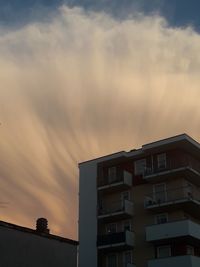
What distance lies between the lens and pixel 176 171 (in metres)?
54.6

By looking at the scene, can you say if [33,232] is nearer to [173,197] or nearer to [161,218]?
[173,197]

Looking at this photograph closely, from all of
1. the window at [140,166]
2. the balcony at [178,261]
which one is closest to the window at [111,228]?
the window at [140,166]

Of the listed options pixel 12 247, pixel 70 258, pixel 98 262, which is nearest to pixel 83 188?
pixel 98 262

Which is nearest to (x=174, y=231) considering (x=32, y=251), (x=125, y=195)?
(x=125, y=195)

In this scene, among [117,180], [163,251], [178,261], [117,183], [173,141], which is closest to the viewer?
[178,261]

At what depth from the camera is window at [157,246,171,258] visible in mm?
52344

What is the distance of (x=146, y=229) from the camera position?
176 ft

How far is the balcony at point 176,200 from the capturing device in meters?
53.3

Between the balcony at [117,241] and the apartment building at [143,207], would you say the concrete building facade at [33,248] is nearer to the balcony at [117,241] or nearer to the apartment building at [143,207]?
the apartment building at [143,207]

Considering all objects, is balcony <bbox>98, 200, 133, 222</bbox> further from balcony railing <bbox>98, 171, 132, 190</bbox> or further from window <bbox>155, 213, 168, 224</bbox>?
window <bbox>155, 213, 168, 224</bbox>

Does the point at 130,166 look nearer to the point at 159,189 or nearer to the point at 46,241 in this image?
the point at 159,189

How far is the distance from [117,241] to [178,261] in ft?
25.3

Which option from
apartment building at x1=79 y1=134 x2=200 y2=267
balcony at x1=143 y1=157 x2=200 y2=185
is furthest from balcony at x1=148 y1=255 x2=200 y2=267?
balcony at x1=143 y1=157 x2=200 y2=185

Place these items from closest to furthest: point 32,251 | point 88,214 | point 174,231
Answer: point 32,251 → point 174,231 → point 88,214
